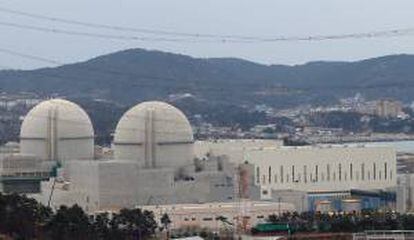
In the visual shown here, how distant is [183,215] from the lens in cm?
3625

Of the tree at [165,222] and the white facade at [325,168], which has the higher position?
the white facade at [325,168]

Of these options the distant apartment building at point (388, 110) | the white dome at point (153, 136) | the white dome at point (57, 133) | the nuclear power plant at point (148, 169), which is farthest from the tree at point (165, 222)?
the distant apartment building at point (388, 110)

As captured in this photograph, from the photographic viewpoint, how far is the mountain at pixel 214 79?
370 feet

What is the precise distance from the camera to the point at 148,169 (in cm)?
3856

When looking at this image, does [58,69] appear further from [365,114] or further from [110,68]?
[365,114]

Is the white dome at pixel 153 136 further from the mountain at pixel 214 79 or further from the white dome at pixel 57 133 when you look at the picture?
the mountain at pixel 214 79

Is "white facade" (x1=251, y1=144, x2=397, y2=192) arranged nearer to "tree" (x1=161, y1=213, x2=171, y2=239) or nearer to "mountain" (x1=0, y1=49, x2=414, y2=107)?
"tree" (x1=161, y1=213, x2=171, y2=239)

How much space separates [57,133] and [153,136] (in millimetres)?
3469

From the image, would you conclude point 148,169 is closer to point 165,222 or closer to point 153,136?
point 153,136

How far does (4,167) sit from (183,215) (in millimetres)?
6845

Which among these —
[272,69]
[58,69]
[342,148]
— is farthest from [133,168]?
[272,69]

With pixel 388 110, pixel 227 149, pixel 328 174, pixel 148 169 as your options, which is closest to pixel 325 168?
pixel 328 174

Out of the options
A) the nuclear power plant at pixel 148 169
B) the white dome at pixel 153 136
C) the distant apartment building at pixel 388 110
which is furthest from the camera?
the distant apartment building at pixel 388 110

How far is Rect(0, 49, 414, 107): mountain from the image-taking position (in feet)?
370
